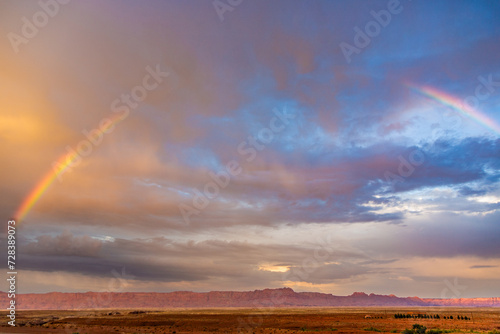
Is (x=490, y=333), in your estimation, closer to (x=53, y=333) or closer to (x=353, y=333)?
(x=353, y=333)

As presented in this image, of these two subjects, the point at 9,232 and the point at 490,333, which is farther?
the point at 490,333

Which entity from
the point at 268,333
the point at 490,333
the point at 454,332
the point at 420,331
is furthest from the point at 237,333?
the point at 490,333

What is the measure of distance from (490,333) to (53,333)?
60.9 metres

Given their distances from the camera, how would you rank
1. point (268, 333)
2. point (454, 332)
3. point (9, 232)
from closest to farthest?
point (9, 232), point (454, 332), point (268, 333)

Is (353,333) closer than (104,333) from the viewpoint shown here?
Yes

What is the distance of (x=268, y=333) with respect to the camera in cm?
4909

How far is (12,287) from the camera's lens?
136 ft

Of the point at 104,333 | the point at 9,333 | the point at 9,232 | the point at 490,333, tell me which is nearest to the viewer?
the point at 9,232

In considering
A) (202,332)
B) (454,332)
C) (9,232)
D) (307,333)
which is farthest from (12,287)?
(454,332)

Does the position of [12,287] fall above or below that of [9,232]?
below

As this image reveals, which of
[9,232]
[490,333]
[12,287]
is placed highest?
[9,232]

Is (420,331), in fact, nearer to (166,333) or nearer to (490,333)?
(490,333)

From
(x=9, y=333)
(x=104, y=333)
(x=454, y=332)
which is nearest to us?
(x=454, y=332)

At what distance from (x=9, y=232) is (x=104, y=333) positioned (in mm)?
26669
